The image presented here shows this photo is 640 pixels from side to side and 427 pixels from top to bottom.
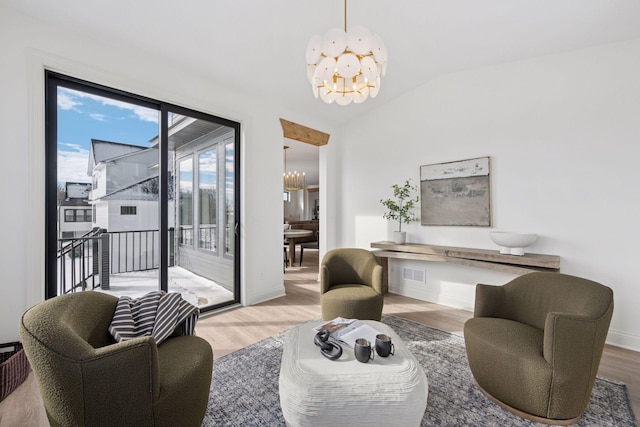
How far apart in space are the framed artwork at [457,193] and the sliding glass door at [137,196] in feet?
8.72

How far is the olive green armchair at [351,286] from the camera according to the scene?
275 cm

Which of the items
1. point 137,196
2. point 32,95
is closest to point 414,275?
point 137,196

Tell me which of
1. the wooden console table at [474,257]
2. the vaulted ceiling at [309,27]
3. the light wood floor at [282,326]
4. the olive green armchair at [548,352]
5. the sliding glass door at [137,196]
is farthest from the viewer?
the wooden console table at [474,257]

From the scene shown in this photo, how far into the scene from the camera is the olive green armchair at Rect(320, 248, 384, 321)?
275cm

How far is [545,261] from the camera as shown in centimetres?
283

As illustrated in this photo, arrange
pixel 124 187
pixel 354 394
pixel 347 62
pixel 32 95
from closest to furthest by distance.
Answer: pixel 354 394, pixel 347 62, pixel 32 95, pixel 124 187

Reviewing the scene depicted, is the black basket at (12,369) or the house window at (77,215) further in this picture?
the house window at (77,215)

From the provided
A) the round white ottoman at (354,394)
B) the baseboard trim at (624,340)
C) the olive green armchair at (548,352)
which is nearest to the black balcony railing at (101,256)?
the round white ottoman at (354,394)

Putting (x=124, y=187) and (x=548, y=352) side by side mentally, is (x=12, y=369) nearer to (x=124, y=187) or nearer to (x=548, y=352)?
(x=124, y=187)

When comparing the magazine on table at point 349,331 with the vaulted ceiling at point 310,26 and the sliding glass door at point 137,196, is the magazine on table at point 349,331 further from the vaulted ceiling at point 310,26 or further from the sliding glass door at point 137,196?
the vaulted ceiling at point 310,26

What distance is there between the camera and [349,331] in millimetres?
1920

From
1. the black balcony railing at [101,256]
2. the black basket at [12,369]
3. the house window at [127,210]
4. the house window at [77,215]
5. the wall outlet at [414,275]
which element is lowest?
the black basket at [12,369]

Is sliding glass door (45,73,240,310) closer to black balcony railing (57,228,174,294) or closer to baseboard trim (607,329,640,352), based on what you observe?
black balcony railing (57,228,174,294)

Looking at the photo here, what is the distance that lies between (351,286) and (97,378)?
2335mm
